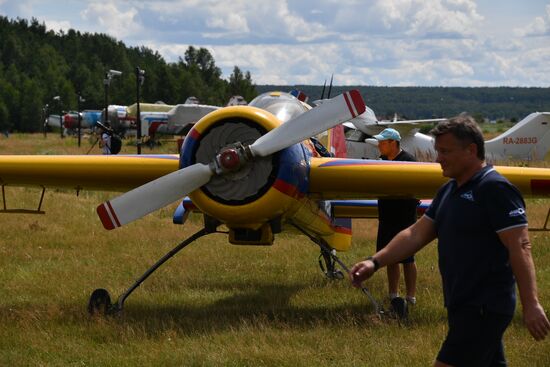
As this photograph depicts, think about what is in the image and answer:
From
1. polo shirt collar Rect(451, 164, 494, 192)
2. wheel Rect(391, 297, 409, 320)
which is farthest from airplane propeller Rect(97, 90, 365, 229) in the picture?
polo shirt collar Rect(451, 164, 494, 192)

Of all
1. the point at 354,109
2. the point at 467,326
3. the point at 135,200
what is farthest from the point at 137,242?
the point at 467,326

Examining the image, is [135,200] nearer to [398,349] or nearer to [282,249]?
[398,349]

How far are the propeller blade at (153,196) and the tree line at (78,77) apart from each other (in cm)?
8400

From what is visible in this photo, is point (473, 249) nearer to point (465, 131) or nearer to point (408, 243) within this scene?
point (408, 243)

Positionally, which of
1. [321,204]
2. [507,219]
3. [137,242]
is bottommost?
[137,242]

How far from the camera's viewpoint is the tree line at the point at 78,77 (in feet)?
353

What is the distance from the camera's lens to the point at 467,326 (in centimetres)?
380

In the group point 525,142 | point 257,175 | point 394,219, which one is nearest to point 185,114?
point 525,142

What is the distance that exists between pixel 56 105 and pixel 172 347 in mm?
116737

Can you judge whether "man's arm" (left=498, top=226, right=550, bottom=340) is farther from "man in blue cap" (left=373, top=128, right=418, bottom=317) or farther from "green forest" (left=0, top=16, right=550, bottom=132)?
"green forest" (left=0, top=16, right=550, bottom=132)

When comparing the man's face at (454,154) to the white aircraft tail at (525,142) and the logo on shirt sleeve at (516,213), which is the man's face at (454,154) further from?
the white aircraft tail at (525,142)

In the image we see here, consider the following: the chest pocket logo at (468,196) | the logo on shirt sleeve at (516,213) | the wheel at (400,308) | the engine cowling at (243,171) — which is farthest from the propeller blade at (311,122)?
the logo on shirt sleeve at (516,213)

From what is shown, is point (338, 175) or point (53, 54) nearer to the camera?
point (338, 175)

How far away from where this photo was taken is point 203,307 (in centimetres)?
820
